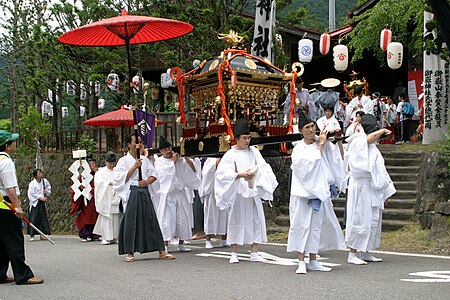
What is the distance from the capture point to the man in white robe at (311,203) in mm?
9242

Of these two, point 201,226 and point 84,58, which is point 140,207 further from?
point 84,58

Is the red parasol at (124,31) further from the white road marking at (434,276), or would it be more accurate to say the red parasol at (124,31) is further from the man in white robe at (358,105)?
the man in white robe at (358,105)

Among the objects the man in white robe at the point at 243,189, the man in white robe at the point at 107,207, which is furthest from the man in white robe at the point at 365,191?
the man in white robe at the point at 107,207

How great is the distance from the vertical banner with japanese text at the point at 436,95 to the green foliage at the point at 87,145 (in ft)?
42.7

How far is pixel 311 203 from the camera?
9289mm

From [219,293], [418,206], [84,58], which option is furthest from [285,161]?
[84,58]

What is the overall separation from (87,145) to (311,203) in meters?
18.3

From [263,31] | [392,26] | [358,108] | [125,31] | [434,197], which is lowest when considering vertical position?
[434,197]

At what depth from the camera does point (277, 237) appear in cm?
1524

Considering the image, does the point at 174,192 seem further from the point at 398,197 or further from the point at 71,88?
the point at 71,88

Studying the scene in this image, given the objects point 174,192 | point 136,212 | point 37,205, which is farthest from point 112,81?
point 136,212

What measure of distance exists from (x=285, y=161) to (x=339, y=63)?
6226 mm

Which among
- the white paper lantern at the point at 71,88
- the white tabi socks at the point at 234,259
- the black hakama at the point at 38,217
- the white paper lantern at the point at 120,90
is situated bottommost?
the black hakama at the point at 38,217

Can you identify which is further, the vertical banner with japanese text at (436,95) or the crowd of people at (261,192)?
the vertical banner with japanese text at (436,95)
